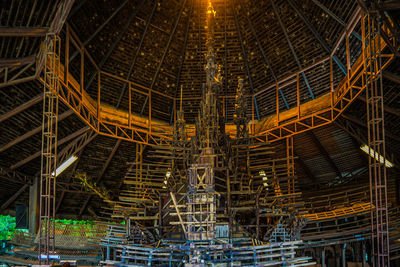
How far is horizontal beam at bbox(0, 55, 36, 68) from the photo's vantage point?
57.2ft

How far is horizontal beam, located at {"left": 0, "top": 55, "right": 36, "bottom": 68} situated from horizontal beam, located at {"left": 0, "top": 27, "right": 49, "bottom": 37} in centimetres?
148

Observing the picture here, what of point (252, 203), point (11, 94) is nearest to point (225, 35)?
point (252, 203)

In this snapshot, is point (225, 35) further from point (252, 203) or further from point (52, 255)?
point (52, 255)

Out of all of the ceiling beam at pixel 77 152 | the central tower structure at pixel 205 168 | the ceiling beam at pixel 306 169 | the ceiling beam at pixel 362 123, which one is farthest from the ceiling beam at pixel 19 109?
the ceiling beam at pixel 306 169

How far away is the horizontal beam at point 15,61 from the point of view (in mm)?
17422

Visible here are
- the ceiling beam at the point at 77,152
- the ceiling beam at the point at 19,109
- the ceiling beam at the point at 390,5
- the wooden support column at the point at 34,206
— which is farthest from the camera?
the wooden support column at the point at 34,206

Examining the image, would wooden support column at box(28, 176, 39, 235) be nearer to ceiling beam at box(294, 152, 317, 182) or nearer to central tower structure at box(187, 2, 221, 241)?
central tower structure at box(187, 2, 221, 241)

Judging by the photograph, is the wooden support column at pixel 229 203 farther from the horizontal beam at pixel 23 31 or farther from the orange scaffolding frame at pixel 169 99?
the horizontal beam at pixel 23 31

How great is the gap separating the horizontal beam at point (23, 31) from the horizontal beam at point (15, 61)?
1.48 metres

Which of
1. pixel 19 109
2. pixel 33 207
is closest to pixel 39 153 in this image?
pixel 19 109

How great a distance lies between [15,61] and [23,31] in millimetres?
1780

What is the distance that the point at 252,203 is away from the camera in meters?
20.7

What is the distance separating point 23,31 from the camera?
16297 mm

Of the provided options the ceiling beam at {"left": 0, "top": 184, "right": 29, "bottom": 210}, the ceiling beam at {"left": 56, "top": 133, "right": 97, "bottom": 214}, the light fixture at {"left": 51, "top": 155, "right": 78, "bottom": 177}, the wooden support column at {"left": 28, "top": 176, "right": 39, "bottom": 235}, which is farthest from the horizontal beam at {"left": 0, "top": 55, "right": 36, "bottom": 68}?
the ceiling beam at {"left": 0, "top": 184, "right": 29, "bottom": 210}
